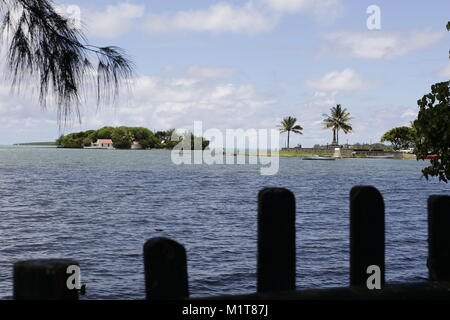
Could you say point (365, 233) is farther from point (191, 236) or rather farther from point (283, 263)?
point (191, 236)

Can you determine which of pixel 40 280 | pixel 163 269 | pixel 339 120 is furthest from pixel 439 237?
pixel 339 120

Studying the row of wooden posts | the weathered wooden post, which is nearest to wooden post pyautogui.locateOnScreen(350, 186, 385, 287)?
the row of wooden posts

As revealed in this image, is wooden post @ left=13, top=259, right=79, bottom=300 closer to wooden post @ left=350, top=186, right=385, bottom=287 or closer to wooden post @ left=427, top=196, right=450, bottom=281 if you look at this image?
wooden post @ left=350, top=186, right=385, bottom=287

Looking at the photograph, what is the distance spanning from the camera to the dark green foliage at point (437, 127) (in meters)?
5.96

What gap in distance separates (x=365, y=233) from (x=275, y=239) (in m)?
0.56

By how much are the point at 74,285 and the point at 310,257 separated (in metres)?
23.3

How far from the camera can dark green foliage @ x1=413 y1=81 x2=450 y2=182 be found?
19.5ft

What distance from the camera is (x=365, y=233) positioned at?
3061mm

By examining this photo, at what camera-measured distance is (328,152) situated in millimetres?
174250
